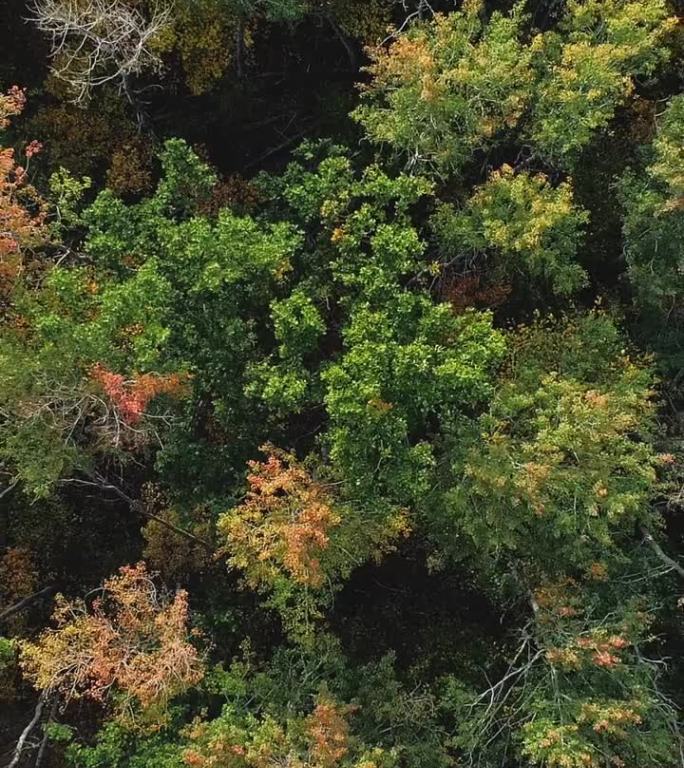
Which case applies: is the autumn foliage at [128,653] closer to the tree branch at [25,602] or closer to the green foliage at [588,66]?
the tree branch at [25,602]

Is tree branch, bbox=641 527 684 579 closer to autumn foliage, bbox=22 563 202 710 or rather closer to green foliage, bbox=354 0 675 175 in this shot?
green foliage, bbox=354 0 675 175

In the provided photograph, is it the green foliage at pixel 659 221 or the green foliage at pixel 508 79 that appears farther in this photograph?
the green foliage at pixel 508 79

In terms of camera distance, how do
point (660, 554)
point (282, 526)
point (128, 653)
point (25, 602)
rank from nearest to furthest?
point (282, 526) → point (128, 653) → point (660, 554) → point (25, 602)

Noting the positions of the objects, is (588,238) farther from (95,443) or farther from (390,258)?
(95,443)

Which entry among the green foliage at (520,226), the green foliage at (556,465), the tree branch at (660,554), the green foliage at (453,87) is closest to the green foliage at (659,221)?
the green foliage at (520,226)

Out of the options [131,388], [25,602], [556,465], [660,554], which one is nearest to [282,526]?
[131,388]

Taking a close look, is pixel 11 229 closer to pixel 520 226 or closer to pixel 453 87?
pixel 453 87
